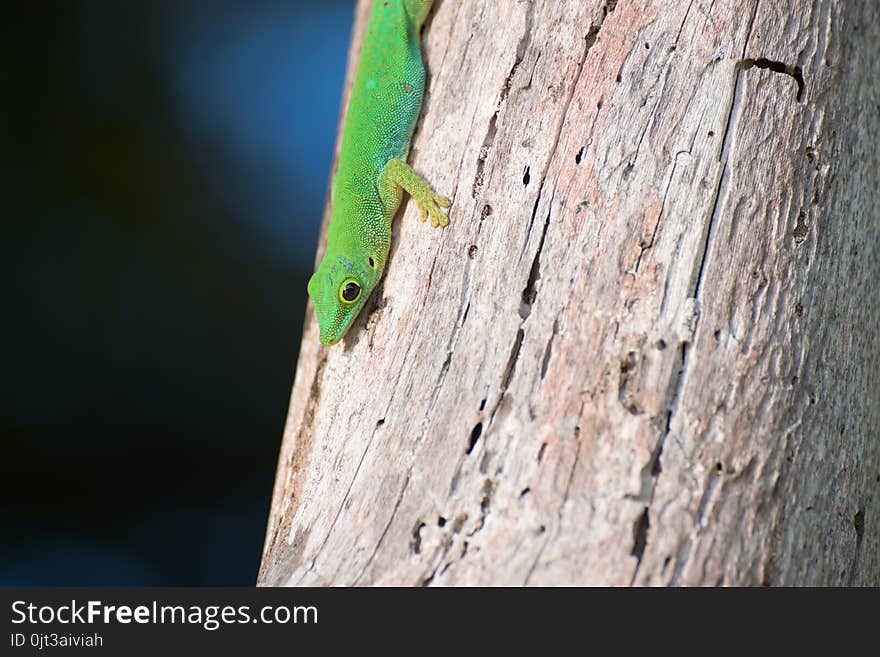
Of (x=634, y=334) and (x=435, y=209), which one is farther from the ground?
(x=435, y=209)

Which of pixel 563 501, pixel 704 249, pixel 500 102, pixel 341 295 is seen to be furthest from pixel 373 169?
pixel 563 501

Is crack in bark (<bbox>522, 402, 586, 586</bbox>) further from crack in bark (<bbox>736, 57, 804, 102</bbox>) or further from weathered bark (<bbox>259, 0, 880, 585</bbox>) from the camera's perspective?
crack in bark (<bbox>736, 57, 804, 102</bbox>)

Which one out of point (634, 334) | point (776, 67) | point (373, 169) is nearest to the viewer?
point (634, 334)

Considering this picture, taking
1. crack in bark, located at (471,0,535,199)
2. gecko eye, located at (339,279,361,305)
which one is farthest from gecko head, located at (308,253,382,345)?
crack in bark, located at (471,0,535,199)

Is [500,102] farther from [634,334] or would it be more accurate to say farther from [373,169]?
[634,334]

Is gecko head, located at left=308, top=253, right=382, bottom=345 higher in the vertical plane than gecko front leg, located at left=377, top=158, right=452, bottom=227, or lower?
lower

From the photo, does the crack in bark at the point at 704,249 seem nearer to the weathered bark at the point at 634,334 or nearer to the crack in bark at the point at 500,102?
the weathered bark at the point at 634,334

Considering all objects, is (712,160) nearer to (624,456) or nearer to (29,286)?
(624,456)

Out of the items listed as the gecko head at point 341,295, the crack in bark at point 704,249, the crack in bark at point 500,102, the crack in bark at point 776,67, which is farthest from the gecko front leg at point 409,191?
the crack in bark at point 776,67

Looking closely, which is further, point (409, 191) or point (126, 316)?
point (126, 316)
